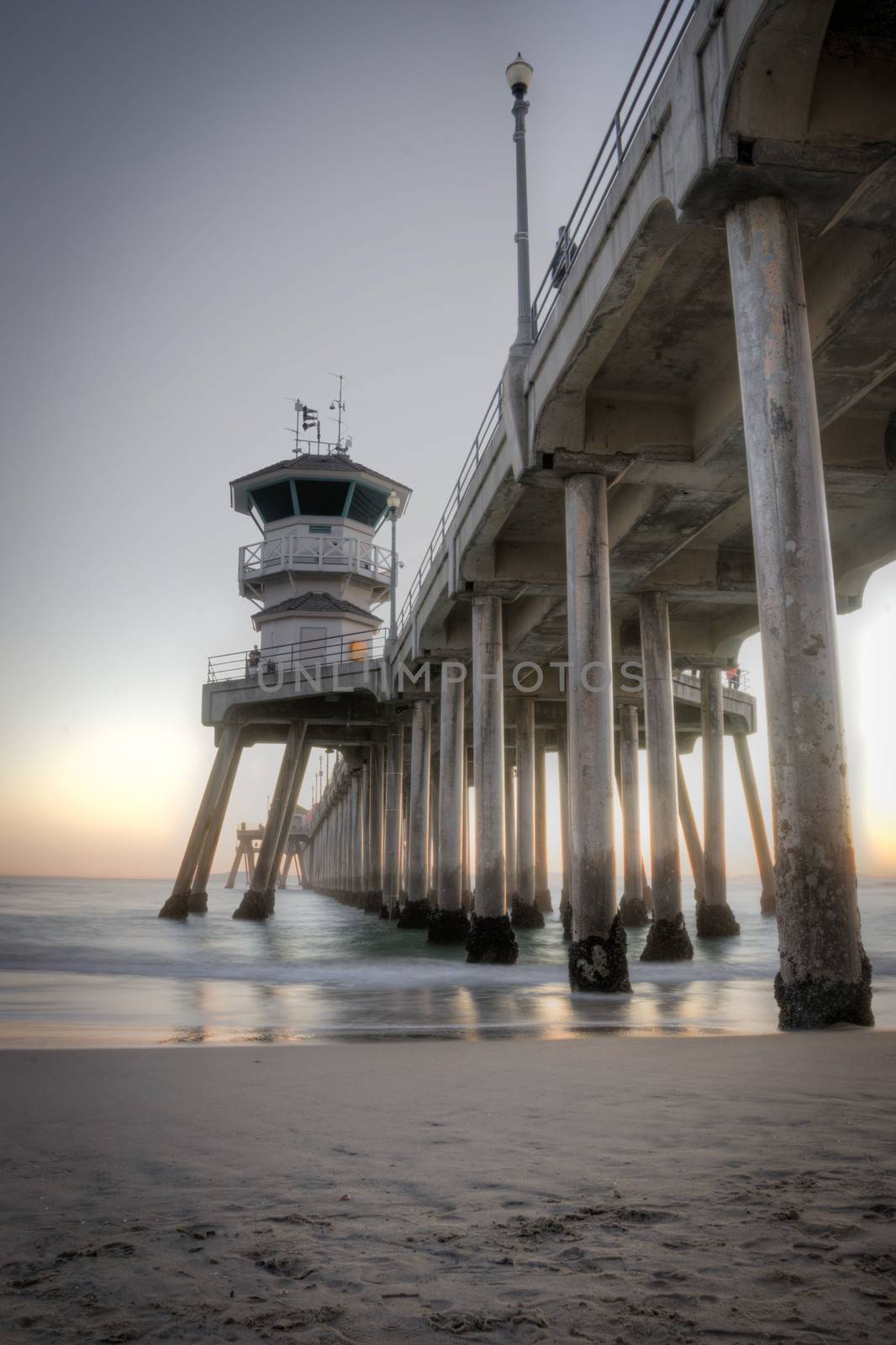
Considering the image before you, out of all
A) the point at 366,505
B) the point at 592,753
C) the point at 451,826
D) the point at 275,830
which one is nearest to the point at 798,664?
the point at 592,753

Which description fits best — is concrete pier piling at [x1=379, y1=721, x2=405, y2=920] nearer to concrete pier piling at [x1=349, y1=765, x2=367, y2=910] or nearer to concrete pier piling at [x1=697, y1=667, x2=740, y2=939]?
concrete pier piling at [x1=349, y1=765, x2=367, y2=910]

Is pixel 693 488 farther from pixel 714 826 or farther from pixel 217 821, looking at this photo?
pixel 217 821

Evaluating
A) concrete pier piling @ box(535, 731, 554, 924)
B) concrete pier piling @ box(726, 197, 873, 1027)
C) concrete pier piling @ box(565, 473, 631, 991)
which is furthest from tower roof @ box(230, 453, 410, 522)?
concrete pier piling @ box(726, 197, 873, 1027)

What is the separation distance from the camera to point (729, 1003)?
9.97 metres

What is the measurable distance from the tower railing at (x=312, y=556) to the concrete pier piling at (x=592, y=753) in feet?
92.3

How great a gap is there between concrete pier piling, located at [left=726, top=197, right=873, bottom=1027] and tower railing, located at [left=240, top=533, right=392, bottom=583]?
33.5 meters

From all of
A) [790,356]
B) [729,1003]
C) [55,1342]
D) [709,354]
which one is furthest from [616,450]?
[55,1342]

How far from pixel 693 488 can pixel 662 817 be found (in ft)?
20.7

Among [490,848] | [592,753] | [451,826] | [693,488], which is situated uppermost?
[693,488]

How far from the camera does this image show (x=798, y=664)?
660cm

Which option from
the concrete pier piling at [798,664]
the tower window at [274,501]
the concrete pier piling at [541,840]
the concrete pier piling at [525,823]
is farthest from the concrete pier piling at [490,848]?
the tower window at [274,501]

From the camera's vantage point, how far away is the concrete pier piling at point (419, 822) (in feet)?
94.9

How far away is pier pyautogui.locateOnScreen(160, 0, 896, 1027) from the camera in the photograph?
6.71 m

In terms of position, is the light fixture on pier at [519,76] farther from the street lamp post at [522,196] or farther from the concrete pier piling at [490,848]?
the concrete pier piling at [490,848]
